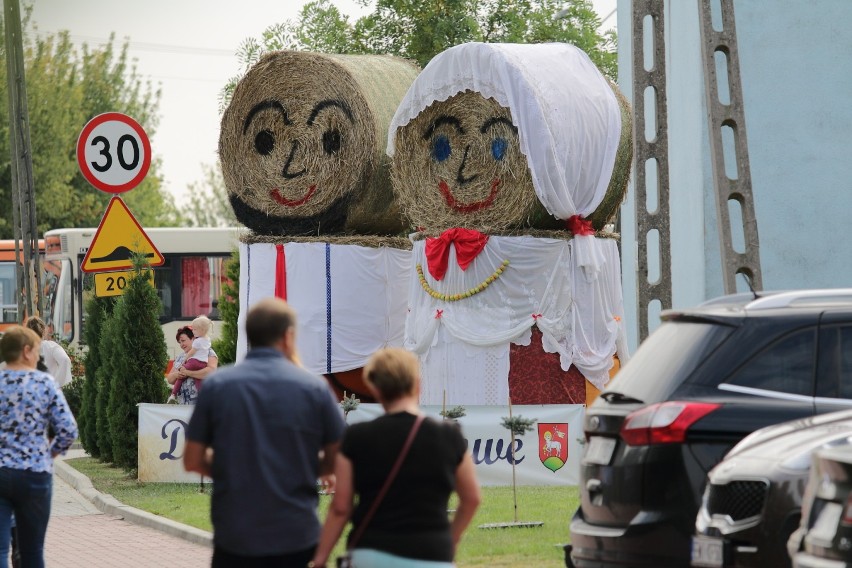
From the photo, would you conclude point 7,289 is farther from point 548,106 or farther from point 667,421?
point 667,421

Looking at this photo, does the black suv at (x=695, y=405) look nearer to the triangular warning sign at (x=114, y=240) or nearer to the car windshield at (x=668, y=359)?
the car windshield at (x=668, y=359)

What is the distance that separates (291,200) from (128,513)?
5.11 m

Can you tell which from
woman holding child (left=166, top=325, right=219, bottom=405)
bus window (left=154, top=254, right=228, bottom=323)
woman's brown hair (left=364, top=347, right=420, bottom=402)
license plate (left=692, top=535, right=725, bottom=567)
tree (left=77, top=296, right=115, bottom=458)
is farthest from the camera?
bus window (left=154, top=254, right=228, bottom=323)

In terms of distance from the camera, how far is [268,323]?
6.36 m

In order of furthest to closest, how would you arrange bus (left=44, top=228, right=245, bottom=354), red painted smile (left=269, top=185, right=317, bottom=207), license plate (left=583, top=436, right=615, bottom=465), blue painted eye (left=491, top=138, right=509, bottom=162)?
bus (left=44, top=228, right=245, bottom=354), red painted smile (left=269, top=185, right=317, bottom=207), blue painted eye (left=491, top=138, right=509, bottom=162), license plate (left=583, top=436, right=615, bottom=465)

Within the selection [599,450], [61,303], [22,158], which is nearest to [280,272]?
[22,158]

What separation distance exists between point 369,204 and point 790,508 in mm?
11279

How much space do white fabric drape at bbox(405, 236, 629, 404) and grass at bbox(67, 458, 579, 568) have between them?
168cm

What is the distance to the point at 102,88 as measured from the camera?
5831cm

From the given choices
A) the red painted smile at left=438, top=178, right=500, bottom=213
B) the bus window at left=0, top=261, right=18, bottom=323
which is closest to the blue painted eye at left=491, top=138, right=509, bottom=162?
the red painted smile at left=438, top=178, right=500, bottom=213

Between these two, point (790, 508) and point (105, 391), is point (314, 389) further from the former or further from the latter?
point (105, 391)

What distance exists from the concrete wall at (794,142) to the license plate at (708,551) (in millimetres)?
13988

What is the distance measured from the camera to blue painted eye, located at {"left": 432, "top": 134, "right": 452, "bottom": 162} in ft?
53.0

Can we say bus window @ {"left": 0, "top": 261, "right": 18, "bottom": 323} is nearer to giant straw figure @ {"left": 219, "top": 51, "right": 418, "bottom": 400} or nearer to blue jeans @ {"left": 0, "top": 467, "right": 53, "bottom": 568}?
giant straw figure @ {"left": 219, "top": 51, "right": 418, "bottom": 400}
